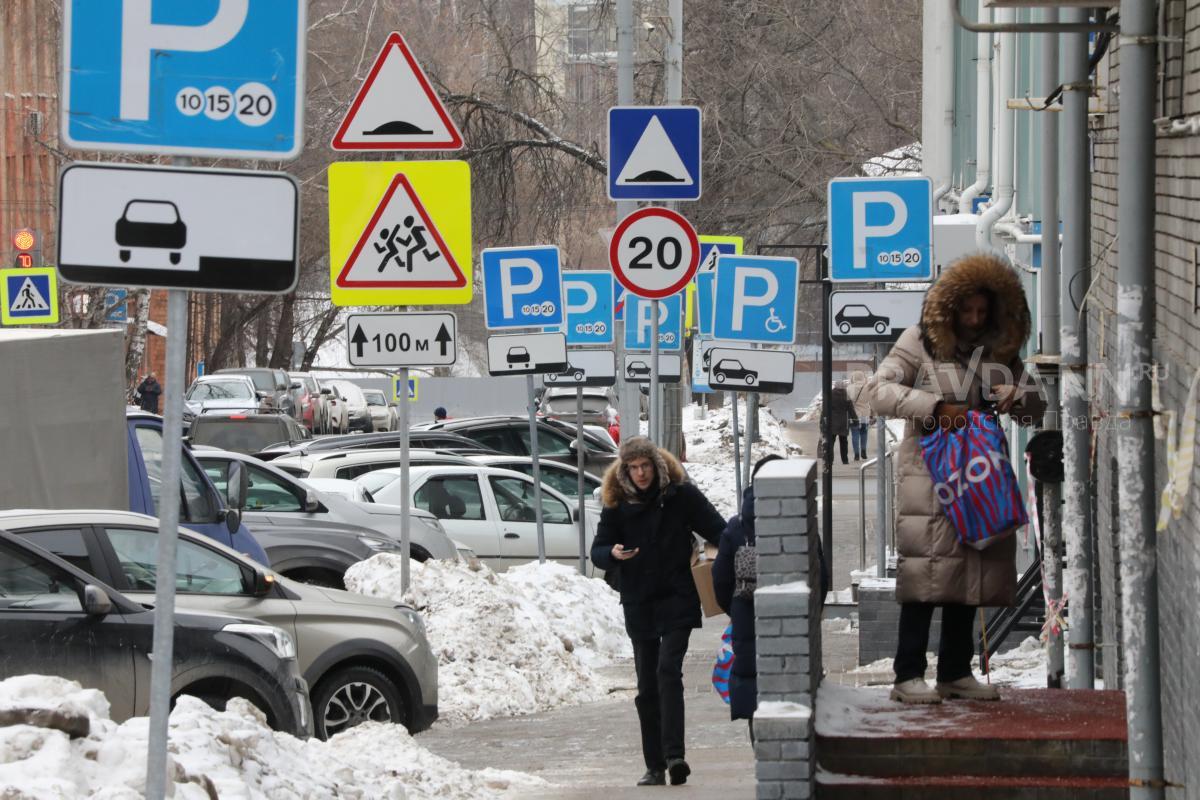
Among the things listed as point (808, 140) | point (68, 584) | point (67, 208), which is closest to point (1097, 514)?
point (68, 584)

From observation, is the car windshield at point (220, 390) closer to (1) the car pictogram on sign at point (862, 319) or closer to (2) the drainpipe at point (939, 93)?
(2) the drainpipe at point (939, 93)

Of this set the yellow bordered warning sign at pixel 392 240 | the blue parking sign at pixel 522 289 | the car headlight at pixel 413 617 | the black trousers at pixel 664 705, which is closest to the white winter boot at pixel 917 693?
the black trousers at pixel 664 705

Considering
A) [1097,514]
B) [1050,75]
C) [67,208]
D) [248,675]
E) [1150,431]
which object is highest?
[1050,75]

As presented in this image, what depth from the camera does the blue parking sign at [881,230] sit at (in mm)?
12992

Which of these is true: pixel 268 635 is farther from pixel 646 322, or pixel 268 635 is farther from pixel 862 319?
pixel 646 322

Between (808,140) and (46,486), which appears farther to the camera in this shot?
(808,140)

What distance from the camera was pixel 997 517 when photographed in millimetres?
6926

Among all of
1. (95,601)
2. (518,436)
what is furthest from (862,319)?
(518,436)

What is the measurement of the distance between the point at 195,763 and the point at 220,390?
4103 cm

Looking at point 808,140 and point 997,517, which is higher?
point 808,140

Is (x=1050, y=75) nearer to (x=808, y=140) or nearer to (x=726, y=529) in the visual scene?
(x=726, y=529)

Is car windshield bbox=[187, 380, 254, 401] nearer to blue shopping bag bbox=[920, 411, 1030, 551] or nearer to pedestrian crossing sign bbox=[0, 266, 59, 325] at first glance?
pedestrian crossing sign bbox=[0, 266, 59, 325]

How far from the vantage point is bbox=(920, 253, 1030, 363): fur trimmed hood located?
23.2ft

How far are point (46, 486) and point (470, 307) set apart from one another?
2445 inches
